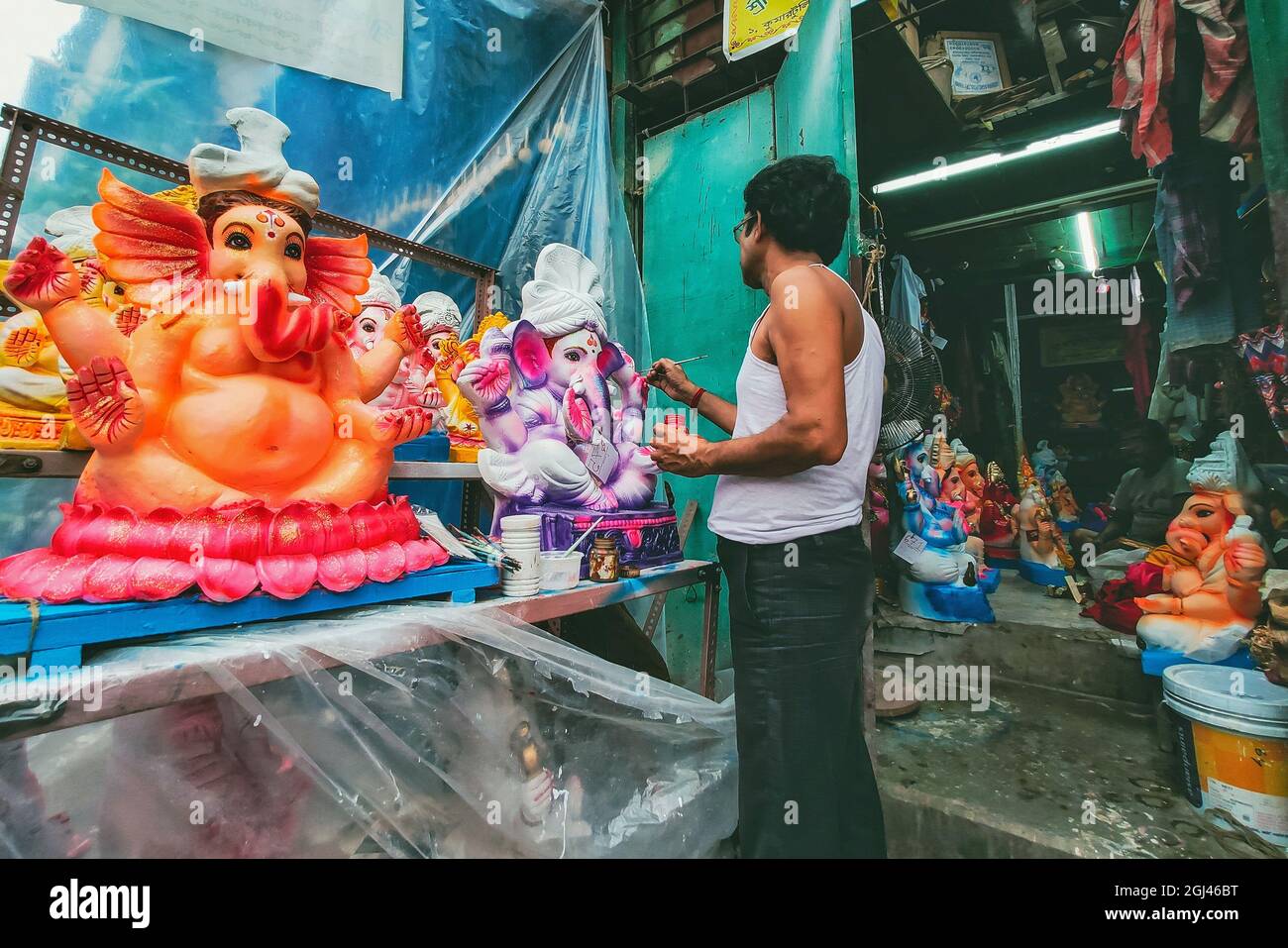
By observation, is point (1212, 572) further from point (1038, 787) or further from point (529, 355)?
point (529, 355)

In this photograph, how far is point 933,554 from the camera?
377 centimetres

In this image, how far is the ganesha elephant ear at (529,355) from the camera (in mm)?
2217

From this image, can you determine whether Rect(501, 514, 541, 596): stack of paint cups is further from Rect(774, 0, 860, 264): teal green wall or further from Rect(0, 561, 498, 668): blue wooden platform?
Rect(774, 0, 860, 264): teal green wall

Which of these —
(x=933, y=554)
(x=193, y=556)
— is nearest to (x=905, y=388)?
(x=933, y=554)

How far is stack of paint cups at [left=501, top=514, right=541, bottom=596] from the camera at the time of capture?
176 cm

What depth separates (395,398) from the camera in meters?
2.44

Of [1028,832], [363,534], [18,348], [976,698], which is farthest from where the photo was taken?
[976,698]

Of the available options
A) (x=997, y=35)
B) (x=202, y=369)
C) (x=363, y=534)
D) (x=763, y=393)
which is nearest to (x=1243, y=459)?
(x=763, y=393)

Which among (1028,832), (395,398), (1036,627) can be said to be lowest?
(1028,832)

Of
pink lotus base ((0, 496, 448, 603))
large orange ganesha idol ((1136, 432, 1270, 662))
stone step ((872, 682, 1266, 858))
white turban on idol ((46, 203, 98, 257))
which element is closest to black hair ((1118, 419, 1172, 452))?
large orange ganesha idol ((1136, 432, 1270, 662))

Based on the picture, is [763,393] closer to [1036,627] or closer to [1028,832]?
[1028,832]

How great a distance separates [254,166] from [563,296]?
113 centimetres

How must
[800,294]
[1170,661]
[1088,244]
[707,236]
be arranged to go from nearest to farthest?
[800,294] → [1170,661] → [707,236] → [1088,244]
